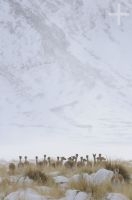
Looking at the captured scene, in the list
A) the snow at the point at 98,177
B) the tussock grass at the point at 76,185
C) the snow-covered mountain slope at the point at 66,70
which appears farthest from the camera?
the snow-covered mountain slope at the point at 66,70

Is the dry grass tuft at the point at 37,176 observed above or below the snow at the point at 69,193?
above

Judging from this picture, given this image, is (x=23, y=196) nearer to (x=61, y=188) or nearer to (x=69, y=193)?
(x=69, y=193)

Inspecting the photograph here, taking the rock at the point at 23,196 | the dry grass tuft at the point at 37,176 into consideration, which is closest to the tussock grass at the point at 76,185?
the dry grass tuft at the point at 37,176

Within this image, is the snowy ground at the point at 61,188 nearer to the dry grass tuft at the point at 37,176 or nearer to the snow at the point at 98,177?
the snow at the point at 98,177

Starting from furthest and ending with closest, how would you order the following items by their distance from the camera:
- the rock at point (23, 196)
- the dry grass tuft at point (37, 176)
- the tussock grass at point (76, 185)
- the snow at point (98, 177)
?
the dry grass tuft at point (37, 176) < the snow at point (98, 177) < the tussock grass at point (76, 185) < the rock at point (23, 196)

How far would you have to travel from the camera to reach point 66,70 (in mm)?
78125

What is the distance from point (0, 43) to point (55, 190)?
7208cm

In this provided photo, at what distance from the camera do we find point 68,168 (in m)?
11.1

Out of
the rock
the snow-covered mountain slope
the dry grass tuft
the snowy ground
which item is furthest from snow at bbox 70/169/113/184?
the snow-covered mountain slope

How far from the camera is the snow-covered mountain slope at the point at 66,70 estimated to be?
230 feet

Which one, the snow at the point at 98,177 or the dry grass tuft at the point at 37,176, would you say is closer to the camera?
the snow at the point at 98,177

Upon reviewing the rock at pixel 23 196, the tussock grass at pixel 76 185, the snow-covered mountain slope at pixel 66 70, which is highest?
the snow-covered mountain slope at pixel 66 70

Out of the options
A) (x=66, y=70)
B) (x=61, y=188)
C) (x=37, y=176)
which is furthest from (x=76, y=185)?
(x=66, y=70)

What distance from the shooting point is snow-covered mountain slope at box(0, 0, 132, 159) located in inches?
2761
